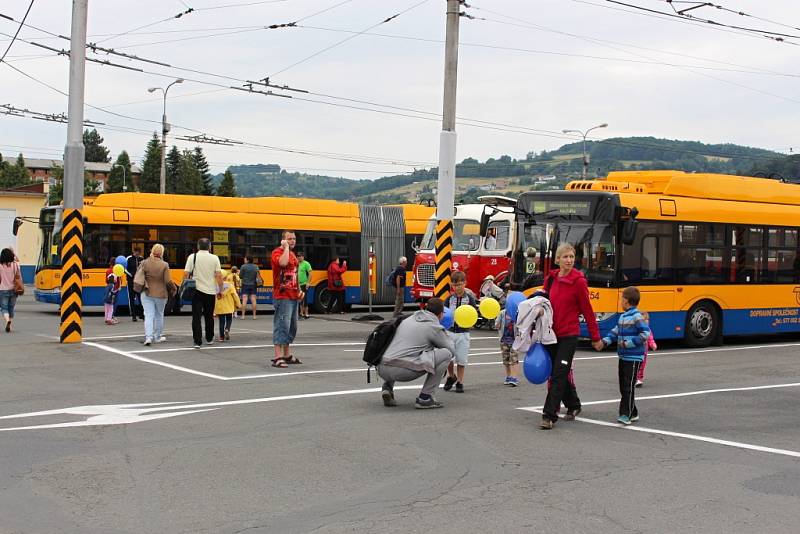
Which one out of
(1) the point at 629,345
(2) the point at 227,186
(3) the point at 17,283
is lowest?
(1) the point at 629,345

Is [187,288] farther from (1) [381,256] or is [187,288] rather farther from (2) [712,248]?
(1) [381,256]

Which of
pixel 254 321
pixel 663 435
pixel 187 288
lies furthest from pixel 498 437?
pixel 254 321

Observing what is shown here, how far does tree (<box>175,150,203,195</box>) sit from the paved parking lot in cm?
9922

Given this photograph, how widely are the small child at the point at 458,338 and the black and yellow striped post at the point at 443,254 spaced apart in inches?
288

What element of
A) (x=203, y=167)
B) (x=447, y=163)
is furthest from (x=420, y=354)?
(x=203, y=167)

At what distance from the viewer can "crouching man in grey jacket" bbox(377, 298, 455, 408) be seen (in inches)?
421

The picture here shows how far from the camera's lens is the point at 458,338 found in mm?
12180

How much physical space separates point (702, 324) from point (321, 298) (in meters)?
13.7

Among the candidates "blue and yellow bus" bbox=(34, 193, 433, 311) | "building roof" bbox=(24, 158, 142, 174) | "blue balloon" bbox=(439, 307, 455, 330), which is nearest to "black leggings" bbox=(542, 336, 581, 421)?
"blue balloon" bbox=(439, 307, 455, 330)

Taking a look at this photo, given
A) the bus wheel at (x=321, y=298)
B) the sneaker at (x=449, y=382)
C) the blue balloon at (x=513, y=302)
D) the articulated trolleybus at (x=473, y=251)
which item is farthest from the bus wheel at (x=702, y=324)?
the bus wheel at (x=321, y=298)

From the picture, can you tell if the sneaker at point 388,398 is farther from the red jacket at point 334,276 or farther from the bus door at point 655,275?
the red jacket at point 334,276

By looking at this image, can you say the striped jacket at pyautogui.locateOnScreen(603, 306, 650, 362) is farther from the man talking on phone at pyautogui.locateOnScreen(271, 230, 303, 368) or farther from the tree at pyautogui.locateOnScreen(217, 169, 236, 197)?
the tree at pyautogui.locateOnScreen(217, 169, 236, 197)

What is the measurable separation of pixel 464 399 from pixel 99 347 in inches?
312

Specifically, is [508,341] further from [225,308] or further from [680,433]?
[225,308]
